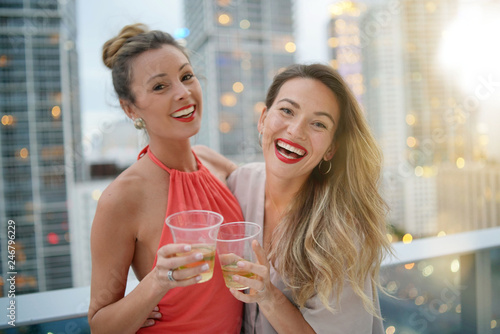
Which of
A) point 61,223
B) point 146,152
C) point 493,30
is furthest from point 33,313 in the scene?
point 61,223

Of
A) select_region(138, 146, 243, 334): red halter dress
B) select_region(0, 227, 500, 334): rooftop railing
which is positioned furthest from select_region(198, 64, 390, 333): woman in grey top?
select_region(0, 227, 500, 334): rooftop railing

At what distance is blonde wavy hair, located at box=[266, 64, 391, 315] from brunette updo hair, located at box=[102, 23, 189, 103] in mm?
643

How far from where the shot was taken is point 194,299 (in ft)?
4.69

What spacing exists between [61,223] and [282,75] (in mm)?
23100

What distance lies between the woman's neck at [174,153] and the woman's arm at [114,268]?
268 millimetres

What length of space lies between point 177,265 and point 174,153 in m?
0.72

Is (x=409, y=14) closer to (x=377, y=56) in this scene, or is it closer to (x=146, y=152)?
(x=377, y=56)

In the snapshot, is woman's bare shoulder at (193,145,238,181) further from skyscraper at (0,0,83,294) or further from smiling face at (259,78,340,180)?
skyscraper at (0,0,83,294)

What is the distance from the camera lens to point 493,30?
648 centimetres

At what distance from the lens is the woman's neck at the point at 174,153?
60.4 inches

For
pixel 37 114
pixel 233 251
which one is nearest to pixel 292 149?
pixel 233 251

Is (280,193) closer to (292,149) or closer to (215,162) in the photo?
(292,149)

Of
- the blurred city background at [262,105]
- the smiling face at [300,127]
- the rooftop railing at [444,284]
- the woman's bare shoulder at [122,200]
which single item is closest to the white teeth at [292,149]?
the smiling face at [300,127]

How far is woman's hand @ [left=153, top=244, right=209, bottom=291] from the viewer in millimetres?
954
